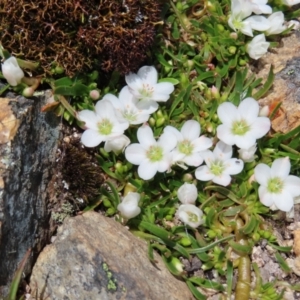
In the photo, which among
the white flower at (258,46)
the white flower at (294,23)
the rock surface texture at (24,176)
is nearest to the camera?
the rock surface texture at (24,176)

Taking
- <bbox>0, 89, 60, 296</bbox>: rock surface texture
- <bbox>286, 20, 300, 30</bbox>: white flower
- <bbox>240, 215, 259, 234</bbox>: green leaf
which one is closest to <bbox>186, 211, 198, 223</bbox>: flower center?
<bbox>240, 215, 259, 234</bbox>: green leaf

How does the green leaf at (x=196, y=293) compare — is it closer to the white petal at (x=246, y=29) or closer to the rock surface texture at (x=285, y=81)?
the rock surface texture at (x=285, y=81)

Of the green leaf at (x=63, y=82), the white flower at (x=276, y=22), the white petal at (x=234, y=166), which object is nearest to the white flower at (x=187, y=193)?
the white petal at (x=234, y=166)

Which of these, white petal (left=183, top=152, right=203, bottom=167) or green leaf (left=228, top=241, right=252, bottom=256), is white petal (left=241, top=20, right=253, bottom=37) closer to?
white petal (left=183, top=152, right=203, bottom=167)

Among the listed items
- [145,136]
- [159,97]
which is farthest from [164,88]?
→ [145,136]

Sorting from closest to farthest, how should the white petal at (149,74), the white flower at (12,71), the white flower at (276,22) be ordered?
the white flower at (12,71)
the white petal at (149,74)
the white flower at (276,22)

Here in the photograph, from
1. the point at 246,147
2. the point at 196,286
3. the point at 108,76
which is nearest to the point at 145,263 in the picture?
the point at 196,286
